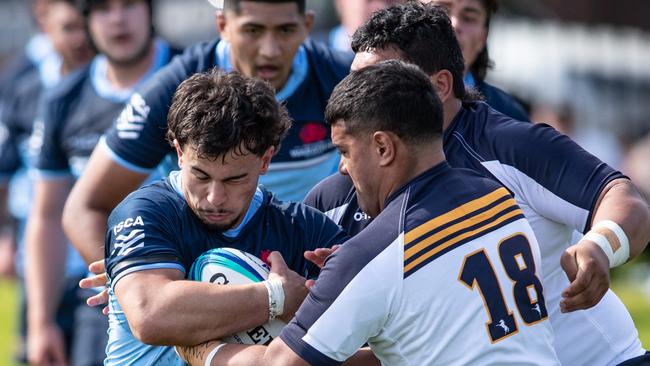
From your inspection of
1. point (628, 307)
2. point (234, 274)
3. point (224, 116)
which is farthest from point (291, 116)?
point (628, 307)

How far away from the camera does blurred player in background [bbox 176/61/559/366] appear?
4.15 metres

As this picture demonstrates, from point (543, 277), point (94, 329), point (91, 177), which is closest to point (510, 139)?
point (543, 277)

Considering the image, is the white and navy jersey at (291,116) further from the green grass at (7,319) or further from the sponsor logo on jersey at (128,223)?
the green grass at (7,319)

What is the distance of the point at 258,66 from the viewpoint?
6328mm

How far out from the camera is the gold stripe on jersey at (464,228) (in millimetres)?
4168

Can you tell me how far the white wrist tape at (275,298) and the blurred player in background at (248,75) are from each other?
184 cm

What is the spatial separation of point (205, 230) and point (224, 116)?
1.33 feet

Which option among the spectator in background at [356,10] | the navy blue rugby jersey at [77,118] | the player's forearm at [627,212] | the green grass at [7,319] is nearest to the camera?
the player's forearm at [627,212]

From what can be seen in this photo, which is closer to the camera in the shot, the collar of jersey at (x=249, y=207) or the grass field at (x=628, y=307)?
the collar of jersey at (x=249, y=207)

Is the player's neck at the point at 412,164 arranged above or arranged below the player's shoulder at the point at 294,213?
above

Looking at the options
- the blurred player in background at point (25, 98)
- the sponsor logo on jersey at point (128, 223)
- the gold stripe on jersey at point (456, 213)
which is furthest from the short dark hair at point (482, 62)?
the blurred player in background at point (25, 98)

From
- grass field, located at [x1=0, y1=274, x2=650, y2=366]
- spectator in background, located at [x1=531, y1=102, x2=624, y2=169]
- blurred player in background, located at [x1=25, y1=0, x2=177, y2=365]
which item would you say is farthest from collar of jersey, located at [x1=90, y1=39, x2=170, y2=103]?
spectator in background, located at [x1=531, y1=102, x2=624, y2=169]

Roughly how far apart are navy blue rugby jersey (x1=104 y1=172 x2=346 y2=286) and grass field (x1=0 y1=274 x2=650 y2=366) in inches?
281

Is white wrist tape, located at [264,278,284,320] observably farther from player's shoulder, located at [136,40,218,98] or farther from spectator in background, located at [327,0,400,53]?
spectator in background, located at [327,0,400,53]
